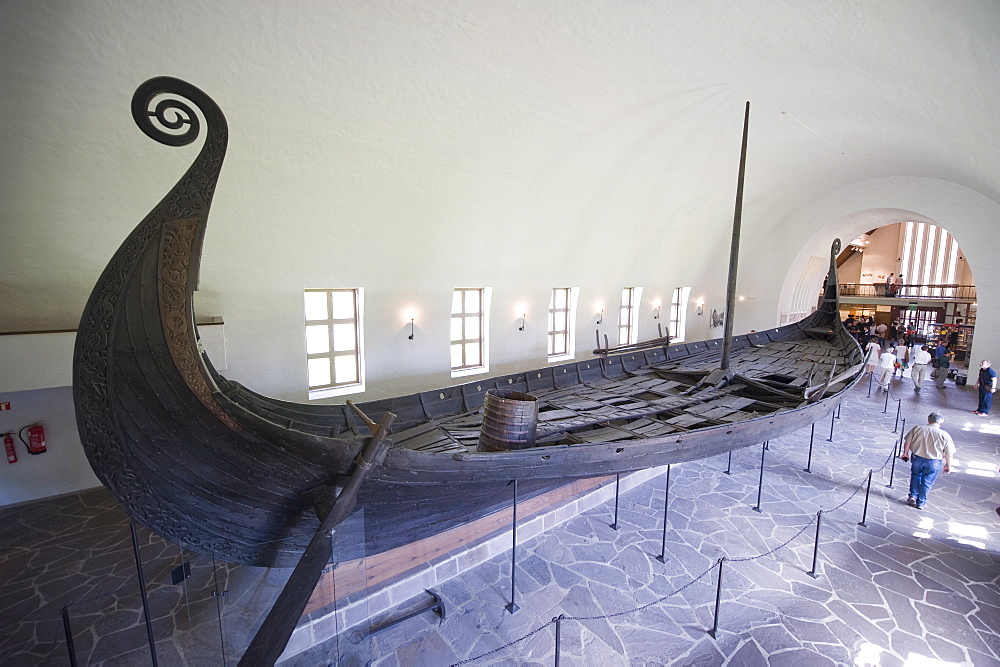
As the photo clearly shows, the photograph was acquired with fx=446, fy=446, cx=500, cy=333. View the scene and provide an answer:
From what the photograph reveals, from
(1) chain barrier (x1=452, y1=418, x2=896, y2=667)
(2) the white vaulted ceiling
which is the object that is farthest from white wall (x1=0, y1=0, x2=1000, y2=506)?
(1) chain barrier (x1=452, y1=418, x2=896, y2=667)

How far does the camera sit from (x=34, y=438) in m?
5.30

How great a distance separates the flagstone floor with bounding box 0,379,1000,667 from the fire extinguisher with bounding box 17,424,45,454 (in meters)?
0.73

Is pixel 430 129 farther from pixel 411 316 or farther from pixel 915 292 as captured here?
pixel 915 292

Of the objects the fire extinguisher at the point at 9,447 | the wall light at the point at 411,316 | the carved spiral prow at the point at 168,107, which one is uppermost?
the carved spiral prow at the point at 168,107

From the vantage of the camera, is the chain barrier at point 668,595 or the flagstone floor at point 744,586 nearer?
the chain barrier at point 668,595

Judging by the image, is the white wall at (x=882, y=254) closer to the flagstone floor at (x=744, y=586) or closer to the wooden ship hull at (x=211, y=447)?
the flagstone floor at (x=744, y=586)

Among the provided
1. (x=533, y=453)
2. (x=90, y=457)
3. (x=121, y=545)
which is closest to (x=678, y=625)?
(x=533, y=453)

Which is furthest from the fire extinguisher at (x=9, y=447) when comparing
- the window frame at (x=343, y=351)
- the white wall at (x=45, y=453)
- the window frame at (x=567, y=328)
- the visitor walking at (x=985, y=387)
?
the visitor walking at (x=985, y=387)

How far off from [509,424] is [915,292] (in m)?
28.2

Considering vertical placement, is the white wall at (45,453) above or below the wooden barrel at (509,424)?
below

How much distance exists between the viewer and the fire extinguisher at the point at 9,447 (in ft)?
17.0

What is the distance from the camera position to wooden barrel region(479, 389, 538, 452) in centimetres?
386

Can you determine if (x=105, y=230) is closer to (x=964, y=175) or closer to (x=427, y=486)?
(x=427, y=486)

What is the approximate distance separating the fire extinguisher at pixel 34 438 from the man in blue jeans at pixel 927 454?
10558 millimetres
